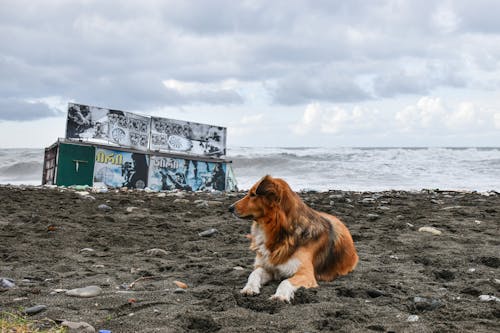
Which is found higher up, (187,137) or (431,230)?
(187,137)

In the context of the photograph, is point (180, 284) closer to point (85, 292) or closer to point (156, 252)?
point (85, 292)

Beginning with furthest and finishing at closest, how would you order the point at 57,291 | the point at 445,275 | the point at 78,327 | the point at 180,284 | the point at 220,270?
the point at 220,270, the point at 445,275, the point at 180,284, the point at 57,291, the point at 78,327

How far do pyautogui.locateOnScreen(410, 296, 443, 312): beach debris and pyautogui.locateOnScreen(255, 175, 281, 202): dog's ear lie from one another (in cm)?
147

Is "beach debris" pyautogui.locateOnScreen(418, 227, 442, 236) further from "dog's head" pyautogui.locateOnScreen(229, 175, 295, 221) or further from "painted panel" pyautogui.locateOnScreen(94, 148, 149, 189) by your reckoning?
"painted panel" pyautogui.locateOnScreen(94, 148, 149, 189)

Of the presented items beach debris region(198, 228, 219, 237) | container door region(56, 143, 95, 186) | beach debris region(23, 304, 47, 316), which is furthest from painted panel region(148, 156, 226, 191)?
beach debris region(23, 304, 47, 316)

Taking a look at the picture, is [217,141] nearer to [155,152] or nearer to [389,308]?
[155,152]

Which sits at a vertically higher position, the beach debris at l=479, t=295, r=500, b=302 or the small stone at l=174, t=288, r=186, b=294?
the beach debris at l=479, t=295, r=500, b=302

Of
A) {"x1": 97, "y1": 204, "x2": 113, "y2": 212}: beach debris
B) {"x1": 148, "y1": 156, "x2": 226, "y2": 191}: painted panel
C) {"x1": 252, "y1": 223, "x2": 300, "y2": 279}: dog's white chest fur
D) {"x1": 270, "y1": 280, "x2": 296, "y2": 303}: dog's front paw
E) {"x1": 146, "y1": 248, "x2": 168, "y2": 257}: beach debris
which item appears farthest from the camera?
{"x1": 148, "y1": 156, "x2": 226, "y2": 191}: painted panel

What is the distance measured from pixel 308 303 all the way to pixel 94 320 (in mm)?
1582

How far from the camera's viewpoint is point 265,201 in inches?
191

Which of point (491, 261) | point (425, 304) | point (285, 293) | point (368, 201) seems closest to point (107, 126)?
point (368, 201)

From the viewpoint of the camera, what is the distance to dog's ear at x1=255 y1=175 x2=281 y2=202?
15.8 ft

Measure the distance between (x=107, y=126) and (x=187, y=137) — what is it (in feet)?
10.4

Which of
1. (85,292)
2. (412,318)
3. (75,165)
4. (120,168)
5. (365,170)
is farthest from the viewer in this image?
(365,170)
